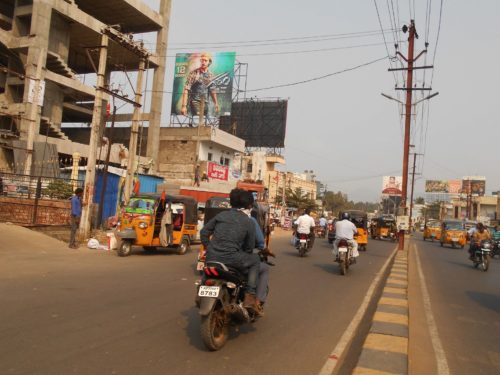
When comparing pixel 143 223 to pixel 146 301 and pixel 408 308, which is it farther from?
pixel 408 308

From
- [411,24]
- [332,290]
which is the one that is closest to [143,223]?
[332,290]

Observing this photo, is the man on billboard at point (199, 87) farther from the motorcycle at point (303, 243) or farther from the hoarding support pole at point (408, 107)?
the motorcycle at point (303, 243)

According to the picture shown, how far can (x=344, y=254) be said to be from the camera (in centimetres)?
1170

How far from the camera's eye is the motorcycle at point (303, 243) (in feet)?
52.7

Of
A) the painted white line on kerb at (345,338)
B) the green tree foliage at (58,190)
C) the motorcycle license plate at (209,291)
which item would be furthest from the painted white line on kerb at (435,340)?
the green tree foliage at (58,190)

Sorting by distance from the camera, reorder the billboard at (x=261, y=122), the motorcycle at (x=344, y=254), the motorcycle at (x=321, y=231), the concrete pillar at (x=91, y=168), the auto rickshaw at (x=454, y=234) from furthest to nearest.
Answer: the billboard at (x=261, y=122), the motorcycle at (x=321, y=231), the auto rickshaw at (x=454, y=234), the concrete pillar at (x=91, y=168), the motorcycle at (x=344, y=254)

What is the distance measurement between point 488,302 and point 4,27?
37.2 m

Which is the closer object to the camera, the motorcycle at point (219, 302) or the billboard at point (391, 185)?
the motorcycle at point (219, 302)

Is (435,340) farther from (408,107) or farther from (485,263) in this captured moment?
(408,107)

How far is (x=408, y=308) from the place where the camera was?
7.74m

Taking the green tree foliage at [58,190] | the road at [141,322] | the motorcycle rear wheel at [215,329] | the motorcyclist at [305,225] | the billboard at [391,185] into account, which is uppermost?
the billboard at [391,185]

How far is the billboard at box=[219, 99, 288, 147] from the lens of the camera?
53781 millimetres

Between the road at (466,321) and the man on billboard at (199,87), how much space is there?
33881mm

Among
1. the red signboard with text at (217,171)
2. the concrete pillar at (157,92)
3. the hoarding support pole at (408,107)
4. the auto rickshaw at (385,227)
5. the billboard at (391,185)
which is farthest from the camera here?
the billboard at (391,185)
